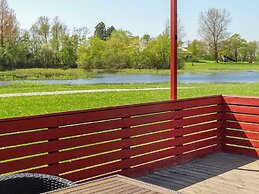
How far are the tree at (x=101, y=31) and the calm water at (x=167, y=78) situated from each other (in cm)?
143

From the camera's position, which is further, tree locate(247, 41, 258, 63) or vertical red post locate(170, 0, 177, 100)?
tree locate(247, 41, 258, 63)

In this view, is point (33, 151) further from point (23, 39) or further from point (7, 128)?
point (23, 39)

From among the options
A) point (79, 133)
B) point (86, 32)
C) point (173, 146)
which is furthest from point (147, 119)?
point (86, 32)

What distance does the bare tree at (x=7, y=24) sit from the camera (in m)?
10.4

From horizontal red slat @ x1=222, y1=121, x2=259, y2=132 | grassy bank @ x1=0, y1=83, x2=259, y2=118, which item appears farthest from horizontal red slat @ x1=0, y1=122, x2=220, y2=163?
grassy bank @ x1=0, y1=83, x2=259, y2=118

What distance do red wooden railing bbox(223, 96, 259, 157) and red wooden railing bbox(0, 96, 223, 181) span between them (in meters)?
0.14

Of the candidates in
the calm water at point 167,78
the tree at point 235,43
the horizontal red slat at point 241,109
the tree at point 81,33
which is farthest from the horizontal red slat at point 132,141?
the calm water at point 167,78

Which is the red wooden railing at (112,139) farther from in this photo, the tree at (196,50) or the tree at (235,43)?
the tree at (235,43)

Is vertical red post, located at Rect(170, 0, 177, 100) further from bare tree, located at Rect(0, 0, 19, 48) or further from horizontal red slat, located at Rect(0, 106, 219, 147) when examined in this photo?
bare tree, located at Rect(0, 0, 19, 48)

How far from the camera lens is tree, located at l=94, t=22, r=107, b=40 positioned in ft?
48.8

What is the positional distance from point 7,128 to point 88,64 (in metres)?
9.79

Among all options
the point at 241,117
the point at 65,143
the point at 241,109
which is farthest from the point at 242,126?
the point at 65,143

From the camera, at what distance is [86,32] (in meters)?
13.7

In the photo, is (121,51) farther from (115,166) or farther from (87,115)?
(87,115)
